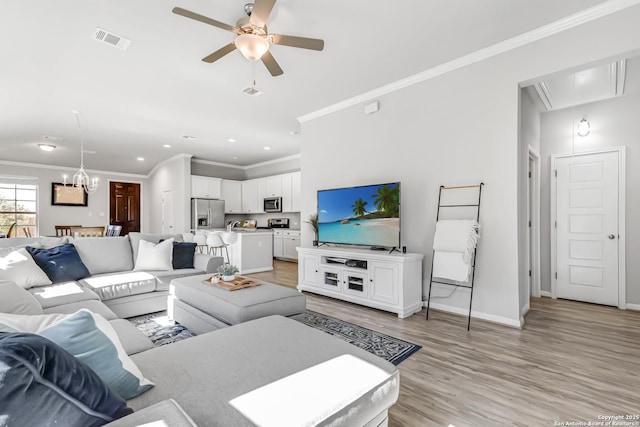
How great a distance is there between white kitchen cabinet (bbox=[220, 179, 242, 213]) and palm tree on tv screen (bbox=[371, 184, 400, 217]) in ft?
19.4

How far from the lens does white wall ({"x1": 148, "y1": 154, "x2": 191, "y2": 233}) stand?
7695mm

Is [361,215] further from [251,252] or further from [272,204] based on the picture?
[272,204]

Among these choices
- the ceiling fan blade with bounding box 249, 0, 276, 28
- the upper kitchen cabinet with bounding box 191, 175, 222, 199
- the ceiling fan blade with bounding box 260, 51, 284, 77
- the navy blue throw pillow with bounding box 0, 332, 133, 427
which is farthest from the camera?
the upper kitchen cabinet with bounding box 191, 175, 222, 199

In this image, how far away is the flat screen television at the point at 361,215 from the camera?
3787mm

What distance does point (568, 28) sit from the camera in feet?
9.11

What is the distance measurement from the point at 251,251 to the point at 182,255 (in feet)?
7.71

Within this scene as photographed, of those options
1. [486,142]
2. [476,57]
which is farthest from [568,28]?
[486,142]

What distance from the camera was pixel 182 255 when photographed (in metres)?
3.94

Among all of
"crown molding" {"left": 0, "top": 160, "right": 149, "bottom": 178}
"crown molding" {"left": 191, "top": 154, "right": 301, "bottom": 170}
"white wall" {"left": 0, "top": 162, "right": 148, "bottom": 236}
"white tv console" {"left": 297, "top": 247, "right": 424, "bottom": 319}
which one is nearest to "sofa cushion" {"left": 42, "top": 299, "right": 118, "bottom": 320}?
"white tv console" {"left": 297, "top": 247, "right": 424, "bottom": 319}

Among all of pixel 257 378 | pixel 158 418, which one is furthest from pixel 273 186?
pixel 158 418

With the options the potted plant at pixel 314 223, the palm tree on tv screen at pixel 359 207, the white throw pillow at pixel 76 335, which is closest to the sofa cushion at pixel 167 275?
the potted plant at pixel 314 223

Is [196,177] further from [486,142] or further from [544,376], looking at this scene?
[544,376]

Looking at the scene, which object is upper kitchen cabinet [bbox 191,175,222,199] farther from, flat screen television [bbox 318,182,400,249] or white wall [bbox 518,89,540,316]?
white wall [bbox 518,89,540,316]

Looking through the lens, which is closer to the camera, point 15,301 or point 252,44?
point 15,301
